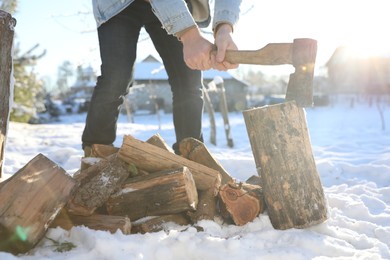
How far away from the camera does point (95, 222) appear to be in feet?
5.43

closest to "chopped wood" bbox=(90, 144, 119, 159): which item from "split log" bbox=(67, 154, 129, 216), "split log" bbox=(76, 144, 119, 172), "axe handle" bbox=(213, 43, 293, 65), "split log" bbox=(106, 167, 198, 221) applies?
"split log" bbox=(76, 144, 119, 172)

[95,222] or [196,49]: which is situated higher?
[196,49]

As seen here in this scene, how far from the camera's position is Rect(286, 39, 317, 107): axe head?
1632 mm

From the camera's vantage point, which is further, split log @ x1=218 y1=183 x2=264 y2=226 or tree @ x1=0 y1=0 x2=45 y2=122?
tree @ x1=0 y1=0 x2=45 y2=122

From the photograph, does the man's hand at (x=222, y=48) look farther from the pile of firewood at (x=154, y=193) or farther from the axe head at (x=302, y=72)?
the pile of firewood at (x=154, y=193)

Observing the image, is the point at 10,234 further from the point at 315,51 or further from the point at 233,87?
the point at 233,87

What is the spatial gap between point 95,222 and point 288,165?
3.25 ft

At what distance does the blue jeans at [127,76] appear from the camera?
7.16 feet

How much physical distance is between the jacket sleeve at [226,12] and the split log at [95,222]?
1.17 m

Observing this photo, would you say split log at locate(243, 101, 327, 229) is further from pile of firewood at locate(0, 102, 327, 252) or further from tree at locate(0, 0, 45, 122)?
tree at locate(0, 0, 45, 122)

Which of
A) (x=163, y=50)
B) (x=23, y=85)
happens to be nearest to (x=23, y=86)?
(x=23, y=85)

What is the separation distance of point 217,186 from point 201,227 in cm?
35

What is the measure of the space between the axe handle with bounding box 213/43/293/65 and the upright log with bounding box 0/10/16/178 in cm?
111

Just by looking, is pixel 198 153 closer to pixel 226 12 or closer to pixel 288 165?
pixel 288 165
